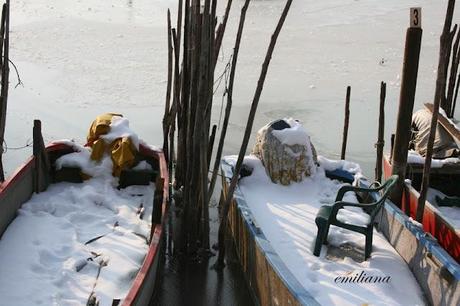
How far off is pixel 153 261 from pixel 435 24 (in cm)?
1113

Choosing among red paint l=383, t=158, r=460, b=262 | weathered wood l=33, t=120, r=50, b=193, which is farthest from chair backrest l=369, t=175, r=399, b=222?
weathered wood l=33, t=120, r=50, b=193

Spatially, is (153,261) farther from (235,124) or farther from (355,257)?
(235,124)

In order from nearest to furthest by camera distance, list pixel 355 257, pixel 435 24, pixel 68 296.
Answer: pixel 68 296, pixel 355 257, pixel 435 24

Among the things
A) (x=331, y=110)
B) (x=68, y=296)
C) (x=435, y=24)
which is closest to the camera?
(x=68, y=296)

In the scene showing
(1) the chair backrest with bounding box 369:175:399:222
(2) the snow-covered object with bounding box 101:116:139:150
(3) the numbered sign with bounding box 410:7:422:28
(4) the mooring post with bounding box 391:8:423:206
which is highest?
(3) the numbered sign with bounding box 410:7:422:28

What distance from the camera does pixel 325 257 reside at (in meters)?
4.77

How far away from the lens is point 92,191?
5.85 metres

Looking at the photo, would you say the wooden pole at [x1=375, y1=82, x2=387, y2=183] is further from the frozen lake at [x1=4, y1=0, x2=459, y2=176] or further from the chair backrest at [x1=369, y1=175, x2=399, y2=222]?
the frozen lake at [x1=4, y1=0, x2=459, y2=176]

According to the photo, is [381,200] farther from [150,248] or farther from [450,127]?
[450,127]

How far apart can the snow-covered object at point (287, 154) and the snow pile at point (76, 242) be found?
121 cm

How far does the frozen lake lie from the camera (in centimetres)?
862

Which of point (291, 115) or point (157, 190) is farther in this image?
point (291, 115)

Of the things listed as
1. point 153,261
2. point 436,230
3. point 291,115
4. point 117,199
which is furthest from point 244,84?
point 153,261

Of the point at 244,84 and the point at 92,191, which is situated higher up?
the point at 244,84
